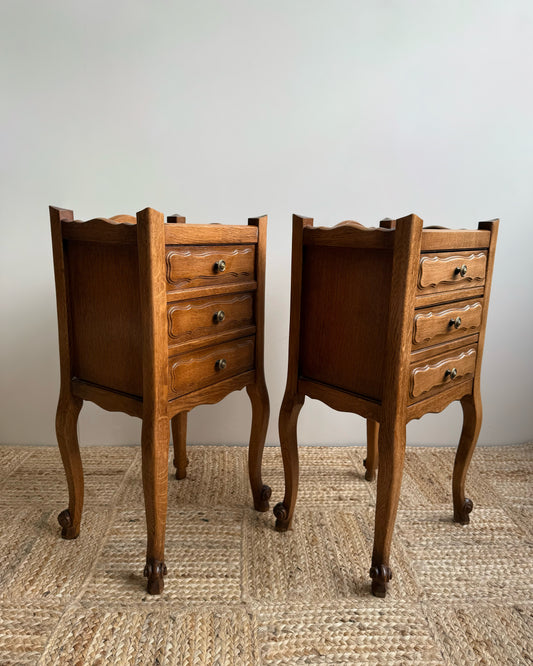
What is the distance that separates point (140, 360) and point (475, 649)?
98 cm

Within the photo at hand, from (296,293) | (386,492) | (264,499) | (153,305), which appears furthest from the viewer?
(264,499)

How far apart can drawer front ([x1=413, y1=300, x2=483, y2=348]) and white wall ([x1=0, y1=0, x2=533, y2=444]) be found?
625 millimetres

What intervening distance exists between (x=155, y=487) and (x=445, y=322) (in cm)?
82

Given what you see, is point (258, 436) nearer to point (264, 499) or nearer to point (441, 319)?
point (264, 499)

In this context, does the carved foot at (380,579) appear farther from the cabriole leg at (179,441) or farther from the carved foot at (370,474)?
the cabriole leg at (179,441)

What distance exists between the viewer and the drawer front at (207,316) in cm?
116

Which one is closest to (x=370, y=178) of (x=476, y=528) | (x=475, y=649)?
(x=476, y=528)

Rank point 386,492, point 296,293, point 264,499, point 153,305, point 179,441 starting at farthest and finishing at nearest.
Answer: point 179,441 < point 264,499 < point 296,293 < point 386,492 < point 153,305

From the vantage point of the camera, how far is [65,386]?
1348 millimetres

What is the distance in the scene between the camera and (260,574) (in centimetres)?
129

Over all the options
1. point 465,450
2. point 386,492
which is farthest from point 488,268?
point 386,492

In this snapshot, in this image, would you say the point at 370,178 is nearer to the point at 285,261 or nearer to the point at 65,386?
the point at 285,261

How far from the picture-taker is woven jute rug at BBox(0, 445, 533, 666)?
42.1 inches

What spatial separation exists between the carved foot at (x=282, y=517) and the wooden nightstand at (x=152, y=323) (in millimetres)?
379
